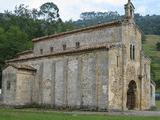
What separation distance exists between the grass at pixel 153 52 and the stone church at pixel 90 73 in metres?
60.8

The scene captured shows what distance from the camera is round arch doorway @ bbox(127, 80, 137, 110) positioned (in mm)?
45312

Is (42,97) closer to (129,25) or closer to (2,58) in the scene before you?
(129,25)

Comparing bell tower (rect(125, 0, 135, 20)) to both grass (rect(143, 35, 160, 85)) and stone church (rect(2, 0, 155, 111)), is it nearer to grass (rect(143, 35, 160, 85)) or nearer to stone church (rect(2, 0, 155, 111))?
stone church (rect(2, 0, 155, 111))

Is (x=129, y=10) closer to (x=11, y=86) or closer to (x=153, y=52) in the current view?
(x=11, y=86)

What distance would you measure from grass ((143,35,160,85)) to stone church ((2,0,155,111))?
2393 inches

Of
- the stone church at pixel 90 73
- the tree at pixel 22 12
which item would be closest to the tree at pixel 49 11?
the tree at pixel 22 12

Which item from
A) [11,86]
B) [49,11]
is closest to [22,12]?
[49,11]

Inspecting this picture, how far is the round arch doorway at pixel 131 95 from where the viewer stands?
149 feet

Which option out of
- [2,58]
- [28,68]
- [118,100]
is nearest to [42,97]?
[28,68]

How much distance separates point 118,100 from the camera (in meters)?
41.5

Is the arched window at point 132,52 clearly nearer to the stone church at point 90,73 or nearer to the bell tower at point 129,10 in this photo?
the stone church at point 90,73

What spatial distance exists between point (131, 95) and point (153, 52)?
100092 mm

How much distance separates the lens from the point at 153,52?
143250mm

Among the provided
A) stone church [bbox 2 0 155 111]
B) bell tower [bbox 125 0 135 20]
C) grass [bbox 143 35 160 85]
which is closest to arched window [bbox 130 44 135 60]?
stone church [bbox 2 0 155 111]
